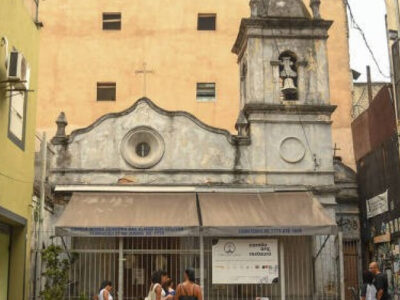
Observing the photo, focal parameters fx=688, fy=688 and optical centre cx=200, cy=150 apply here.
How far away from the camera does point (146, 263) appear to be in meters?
17.2

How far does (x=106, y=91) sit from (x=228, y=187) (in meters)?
11.6

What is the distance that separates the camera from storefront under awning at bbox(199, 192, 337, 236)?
16.2 m

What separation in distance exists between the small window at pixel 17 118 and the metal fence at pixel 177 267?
3810 mm

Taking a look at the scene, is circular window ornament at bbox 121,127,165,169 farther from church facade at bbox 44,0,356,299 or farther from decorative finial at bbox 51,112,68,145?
decorative finial at bbox 51,112,68,145

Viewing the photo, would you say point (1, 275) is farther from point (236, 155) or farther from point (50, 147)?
point (236, 155)

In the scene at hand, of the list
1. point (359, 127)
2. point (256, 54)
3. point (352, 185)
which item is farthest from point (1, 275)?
point (359, 127)

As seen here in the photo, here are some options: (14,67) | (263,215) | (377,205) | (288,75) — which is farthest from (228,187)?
(14,67)

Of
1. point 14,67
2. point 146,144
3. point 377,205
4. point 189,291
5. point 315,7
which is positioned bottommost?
point 189,291

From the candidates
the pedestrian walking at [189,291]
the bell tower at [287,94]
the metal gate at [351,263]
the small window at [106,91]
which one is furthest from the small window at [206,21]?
the pedestrian walking at [189,291]

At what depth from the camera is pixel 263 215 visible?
16.9m

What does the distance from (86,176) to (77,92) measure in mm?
10568

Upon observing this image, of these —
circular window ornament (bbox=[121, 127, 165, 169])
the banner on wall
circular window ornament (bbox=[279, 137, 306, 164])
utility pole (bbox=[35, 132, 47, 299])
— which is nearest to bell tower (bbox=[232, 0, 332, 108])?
circular window ornament (bbox=[279, 137, 306, 164])

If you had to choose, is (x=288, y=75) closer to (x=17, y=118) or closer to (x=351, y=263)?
(x=351, y=263)

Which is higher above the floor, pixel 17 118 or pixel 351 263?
pixel 17 118
